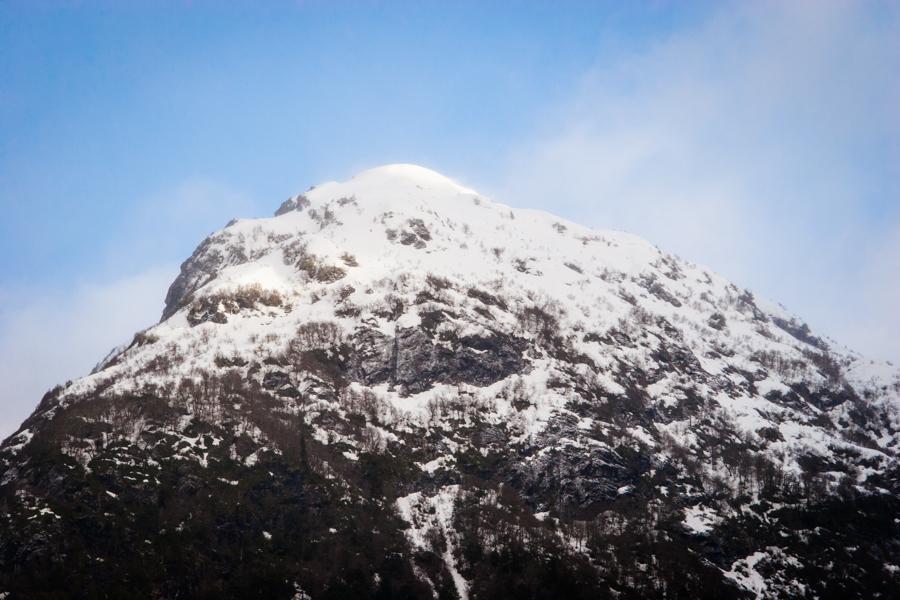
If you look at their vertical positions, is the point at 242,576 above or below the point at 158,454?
below

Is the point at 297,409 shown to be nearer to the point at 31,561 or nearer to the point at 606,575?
the point at 31,561

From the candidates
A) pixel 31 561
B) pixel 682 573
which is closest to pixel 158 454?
pixel 31 561

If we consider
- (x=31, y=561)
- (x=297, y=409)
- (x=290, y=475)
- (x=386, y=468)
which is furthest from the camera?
(x=297, y=409)

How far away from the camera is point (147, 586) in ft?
443

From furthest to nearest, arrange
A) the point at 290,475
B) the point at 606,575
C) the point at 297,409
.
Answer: the point at 297,409, the point at 290,475, the point at 606,575

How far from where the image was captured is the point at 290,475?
169750 mm

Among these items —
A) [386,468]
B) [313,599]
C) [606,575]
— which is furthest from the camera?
[386,468]

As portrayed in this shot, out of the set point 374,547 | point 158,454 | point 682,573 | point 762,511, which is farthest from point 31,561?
point 762,511

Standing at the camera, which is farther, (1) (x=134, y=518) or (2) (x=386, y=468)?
(2) (x=386, y=468)

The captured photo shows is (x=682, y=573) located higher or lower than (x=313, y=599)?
higher


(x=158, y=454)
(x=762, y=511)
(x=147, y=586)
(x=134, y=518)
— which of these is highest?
(x=762, y=511)

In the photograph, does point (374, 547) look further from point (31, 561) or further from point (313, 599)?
point (31, 561)

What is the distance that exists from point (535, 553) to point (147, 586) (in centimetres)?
7814

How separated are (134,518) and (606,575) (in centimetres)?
9817
